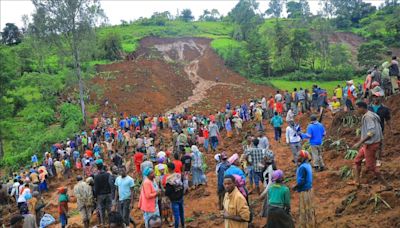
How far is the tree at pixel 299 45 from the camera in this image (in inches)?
1770

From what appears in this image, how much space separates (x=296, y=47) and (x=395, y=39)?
649 inches

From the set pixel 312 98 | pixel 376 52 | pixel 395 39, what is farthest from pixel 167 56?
pixel 312 98

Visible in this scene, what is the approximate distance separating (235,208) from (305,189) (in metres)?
1.76

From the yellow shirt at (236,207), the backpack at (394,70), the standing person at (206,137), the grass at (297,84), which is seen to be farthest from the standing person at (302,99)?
the grass at (297,84)

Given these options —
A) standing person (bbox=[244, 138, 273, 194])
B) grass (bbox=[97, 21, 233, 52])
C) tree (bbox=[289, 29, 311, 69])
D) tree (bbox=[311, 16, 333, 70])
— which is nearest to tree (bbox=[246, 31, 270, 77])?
tree (bbox=[289, 29, 311, 69])

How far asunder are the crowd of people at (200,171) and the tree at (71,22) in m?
9.22

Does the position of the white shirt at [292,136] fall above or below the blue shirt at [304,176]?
below

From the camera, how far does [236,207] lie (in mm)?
5062

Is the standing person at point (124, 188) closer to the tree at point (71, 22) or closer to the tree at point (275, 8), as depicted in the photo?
the tree at point (71, 22)

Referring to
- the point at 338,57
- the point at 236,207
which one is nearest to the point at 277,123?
the point at 236,207

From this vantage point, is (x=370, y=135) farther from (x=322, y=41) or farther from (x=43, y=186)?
(x=322, y=41)

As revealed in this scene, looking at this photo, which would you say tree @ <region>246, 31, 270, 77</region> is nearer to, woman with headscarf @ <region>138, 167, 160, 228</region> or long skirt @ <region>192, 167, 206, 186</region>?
long skirt @ <region>192, 167, 206, 186</region>

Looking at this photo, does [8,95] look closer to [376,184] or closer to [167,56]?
[376,184]

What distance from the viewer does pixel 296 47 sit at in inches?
1812
